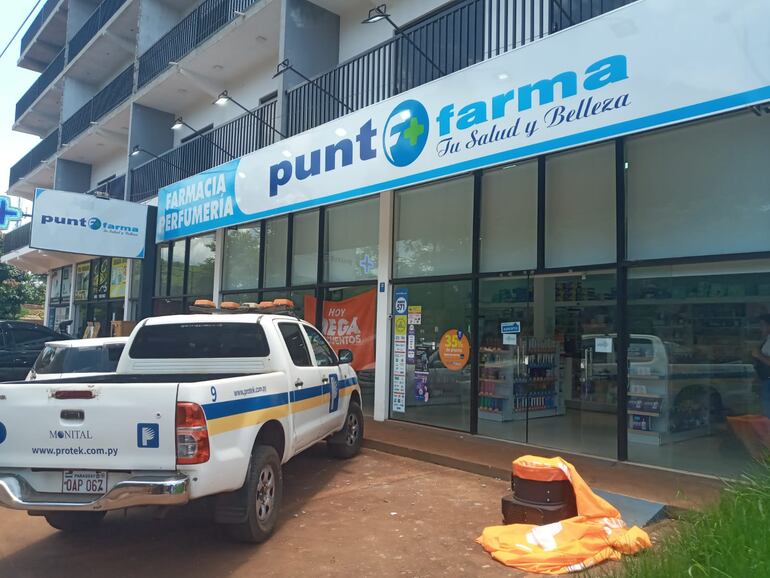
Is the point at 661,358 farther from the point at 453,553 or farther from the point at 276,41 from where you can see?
the point at 276,41

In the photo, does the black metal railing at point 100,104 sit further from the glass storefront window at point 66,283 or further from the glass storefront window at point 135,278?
the glass storefront window at point 135,278

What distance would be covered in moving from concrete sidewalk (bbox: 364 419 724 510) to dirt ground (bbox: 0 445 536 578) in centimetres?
76

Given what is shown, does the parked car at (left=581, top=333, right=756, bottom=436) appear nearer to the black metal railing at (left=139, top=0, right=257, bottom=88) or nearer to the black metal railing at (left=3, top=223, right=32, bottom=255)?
the black metal railing at (left=139, top=0, right=257, bottom=88)

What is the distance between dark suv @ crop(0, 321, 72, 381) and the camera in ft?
43.0

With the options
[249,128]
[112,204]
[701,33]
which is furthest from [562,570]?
[112,204]

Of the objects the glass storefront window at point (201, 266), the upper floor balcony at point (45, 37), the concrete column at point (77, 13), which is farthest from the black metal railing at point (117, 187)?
the upper floor balcony at point (45, 37)

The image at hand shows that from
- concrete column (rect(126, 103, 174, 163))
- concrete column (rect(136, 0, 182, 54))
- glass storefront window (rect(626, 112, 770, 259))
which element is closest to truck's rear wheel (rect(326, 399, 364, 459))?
glass storefront window (rect(626, 112, 770, 259))

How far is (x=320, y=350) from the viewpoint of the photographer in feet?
23.8

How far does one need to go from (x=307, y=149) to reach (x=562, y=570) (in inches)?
308

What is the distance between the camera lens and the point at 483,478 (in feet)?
22.9

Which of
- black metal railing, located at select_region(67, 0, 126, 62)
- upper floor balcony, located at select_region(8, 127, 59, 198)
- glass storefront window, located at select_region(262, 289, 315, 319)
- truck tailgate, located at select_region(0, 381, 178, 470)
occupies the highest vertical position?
black metal railing, located at select_region(67, 0, 126, 62)

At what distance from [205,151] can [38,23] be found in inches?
757

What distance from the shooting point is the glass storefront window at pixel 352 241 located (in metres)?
10.8

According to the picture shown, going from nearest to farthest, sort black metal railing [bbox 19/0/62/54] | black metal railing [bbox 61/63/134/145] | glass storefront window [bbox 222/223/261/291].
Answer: glass storefront window [bbox 222/223/261/291], black metal railing [bbox 61/63/134/145], black metal railing [bbox 19/0/62/54]
